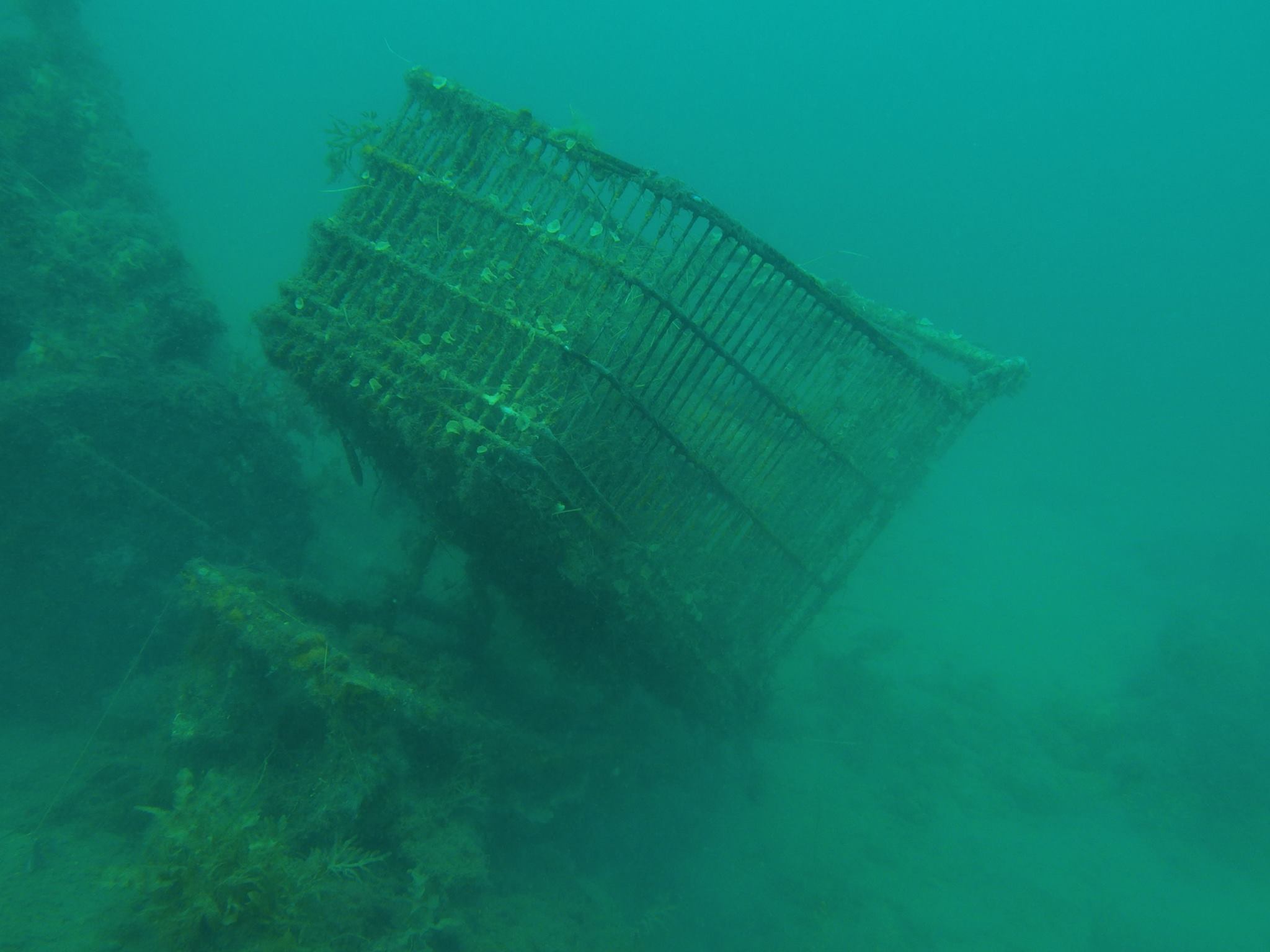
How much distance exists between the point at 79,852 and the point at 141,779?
777 millimetres

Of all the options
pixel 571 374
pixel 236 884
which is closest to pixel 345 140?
pixel 571 374

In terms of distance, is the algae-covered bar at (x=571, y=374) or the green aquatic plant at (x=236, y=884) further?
the algae-covered bar at (x=571, y=374)

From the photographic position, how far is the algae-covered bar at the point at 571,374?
4.39m

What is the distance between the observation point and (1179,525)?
25.6 m

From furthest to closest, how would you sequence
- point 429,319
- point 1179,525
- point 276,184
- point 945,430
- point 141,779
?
point 276,184, point 1179,525, point 945,430, point 141,779, point 429,319

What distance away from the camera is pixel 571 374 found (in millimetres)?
4387

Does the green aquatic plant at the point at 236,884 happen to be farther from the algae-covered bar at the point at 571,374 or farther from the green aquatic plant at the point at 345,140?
the green aquatic plant at the point at 345,140

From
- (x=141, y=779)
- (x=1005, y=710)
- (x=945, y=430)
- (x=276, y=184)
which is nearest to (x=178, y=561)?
(x=141, y=779)

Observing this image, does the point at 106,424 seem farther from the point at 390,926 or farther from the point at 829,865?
the point at 829,865

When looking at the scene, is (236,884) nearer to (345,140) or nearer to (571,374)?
(571,374)

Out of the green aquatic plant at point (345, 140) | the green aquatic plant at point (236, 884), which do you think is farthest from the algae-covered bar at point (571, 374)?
the green aquatic plant at point (236, 884)

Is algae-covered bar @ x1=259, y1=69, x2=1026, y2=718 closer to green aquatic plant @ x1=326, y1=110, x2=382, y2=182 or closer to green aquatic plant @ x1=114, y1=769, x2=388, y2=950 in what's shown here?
green aquatic plant @ x1=326, y1=110, x2=382, y2=182

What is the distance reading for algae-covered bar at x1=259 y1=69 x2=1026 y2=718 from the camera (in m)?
4.39

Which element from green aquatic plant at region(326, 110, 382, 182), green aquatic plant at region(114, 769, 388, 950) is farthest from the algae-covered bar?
green aquatic plant at region(114, 769, 388, 950)
